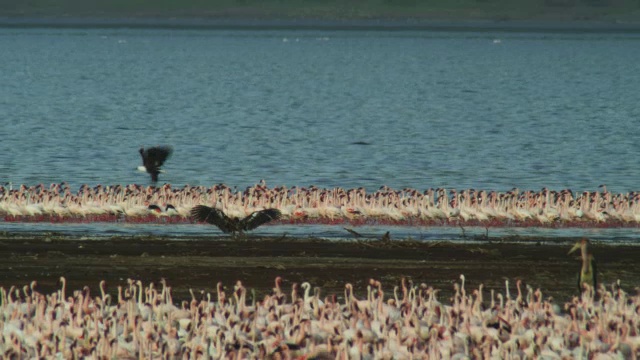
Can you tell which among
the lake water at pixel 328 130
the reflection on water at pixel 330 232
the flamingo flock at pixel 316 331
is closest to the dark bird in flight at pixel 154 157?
the lake water at pixel 328 130

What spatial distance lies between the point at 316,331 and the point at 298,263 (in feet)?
34.1

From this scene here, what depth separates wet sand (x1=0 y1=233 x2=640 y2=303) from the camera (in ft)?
98.7

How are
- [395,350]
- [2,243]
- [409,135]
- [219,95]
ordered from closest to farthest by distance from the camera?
[395,350], [2,243], [409,135], [219,95]

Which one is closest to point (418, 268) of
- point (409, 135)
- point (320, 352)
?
point (320, 352)

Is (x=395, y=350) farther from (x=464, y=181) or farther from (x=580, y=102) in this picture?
(x=580, y=102)

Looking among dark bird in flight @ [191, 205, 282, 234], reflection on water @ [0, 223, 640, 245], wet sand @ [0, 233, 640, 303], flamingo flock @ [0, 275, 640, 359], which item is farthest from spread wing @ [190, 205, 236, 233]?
flamingo flock @ [0, 275, 640, 359]

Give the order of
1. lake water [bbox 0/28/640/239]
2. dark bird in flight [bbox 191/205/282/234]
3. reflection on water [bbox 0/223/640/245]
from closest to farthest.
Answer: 1. dark bird in flight [bbox 191/205/282/234]
2. reflection on water [bbox 0/223/640/245]
3. lake water [bbox 0/28/640/239]

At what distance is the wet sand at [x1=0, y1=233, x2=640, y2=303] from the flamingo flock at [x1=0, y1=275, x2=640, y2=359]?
197 inches

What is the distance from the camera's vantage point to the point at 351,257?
34.1 m

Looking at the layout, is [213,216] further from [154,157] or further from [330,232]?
[154,157]

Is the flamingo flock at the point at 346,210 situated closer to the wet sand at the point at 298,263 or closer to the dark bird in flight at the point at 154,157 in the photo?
the wet sand at the point at 298,263

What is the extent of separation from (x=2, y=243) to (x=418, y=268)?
10.7 m

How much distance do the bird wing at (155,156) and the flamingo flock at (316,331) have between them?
28.2 metres

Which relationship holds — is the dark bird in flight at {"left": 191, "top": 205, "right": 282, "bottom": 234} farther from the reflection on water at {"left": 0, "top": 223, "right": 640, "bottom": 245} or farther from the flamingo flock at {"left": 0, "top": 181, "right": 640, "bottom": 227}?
the flamingo flock at {"left": 0, "top": 181, "right": 640, "bottom": 227}
